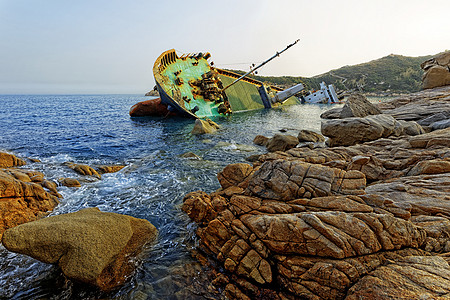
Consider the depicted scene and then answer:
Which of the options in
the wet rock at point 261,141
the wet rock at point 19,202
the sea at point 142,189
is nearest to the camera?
the sea at point 142,189

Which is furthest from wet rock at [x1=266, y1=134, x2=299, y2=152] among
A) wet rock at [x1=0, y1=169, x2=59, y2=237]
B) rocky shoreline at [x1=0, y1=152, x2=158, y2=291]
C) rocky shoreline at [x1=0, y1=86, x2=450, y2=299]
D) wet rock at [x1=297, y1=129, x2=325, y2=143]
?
wet rock at [x1=0, y1=169, x2=59, y2=237]

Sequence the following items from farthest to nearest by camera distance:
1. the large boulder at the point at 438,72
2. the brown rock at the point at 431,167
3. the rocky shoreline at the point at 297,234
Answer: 1. the large boulder at the point at 438,72
2. the brown rock at the point at 431,167
3. the rocky shoreline at the point at 297,234

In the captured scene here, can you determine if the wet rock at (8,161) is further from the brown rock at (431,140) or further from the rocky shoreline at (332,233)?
the brown rock at (431,140)

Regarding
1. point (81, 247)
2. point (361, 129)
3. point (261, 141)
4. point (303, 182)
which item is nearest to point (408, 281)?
point (303, 182)

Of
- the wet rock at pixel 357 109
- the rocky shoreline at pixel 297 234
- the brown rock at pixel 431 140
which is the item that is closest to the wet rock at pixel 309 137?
the wet rock at pixel 357 109

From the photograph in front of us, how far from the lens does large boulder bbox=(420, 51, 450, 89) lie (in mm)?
27328

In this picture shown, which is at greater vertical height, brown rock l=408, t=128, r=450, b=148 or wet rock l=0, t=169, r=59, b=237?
wet rock l=0, t=169, r=59, b=237

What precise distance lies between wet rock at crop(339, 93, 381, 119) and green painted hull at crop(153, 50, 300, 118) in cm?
2102

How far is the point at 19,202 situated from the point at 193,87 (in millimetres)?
31271

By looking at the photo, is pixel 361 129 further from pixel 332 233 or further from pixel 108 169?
pixel 108 169

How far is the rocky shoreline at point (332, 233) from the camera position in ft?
12.8

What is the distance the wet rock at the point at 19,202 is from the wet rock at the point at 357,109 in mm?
22462

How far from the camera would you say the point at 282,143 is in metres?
16.7

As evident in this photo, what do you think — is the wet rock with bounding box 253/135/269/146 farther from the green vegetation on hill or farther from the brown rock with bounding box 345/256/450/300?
the green vegetation on hill
